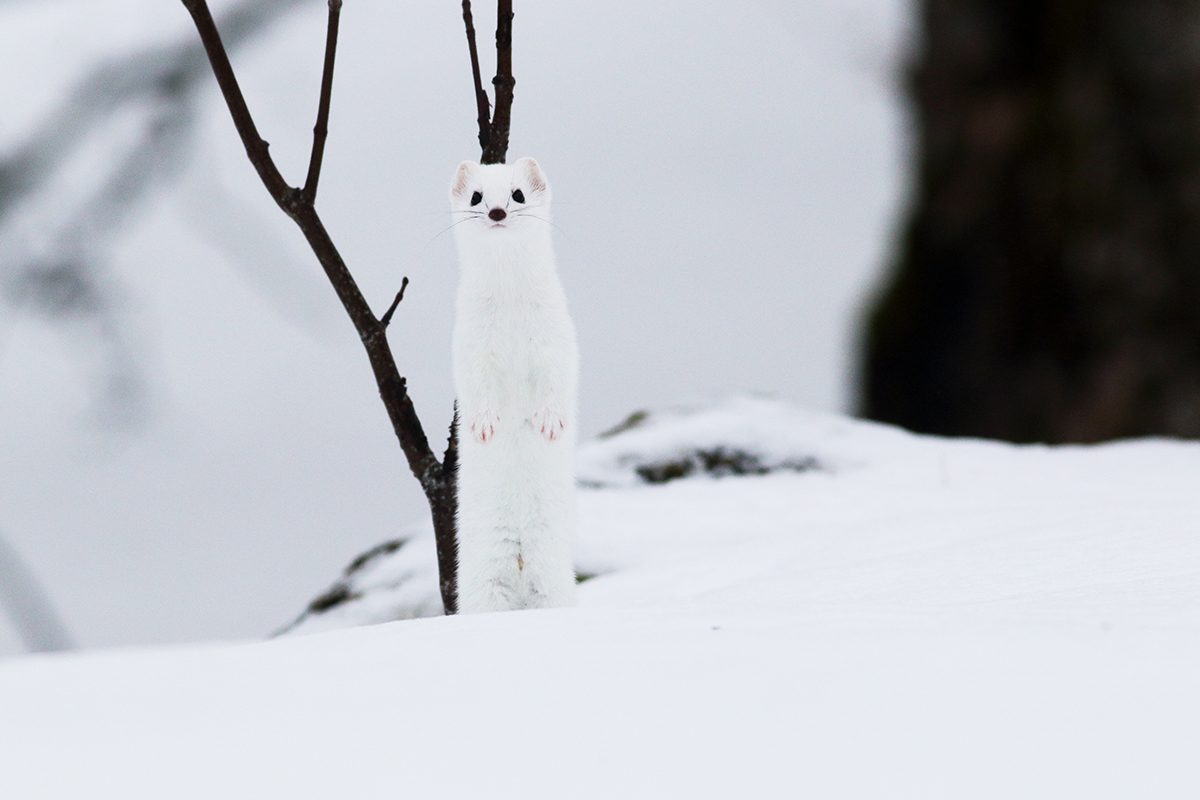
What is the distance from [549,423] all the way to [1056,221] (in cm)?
411

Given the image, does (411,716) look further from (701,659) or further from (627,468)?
(627,468)

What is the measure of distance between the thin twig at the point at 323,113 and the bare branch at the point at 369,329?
4 centimetres

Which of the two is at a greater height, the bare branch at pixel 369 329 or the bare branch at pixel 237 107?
the bare branch at pixel 237 107

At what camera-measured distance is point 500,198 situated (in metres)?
3.10

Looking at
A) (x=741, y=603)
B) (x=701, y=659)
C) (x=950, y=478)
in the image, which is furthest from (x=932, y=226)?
(x=701, y=659)

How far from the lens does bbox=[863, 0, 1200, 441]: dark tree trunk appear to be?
232 inches

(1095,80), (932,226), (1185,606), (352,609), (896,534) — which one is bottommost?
(352,609)

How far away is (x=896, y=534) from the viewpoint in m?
3.59

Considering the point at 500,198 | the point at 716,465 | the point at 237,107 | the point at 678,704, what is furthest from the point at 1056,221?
the point at 678,704

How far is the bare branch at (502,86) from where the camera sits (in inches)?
142

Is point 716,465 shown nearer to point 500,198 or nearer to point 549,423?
point 549,423

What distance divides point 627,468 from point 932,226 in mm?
2448

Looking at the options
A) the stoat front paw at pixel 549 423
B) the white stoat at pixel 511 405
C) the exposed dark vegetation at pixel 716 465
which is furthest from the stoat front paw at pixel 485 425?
the exposed dark vegetation at pixel 716 465

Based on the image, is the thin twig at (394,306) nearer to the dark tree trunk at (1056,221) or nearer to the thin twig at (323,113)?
the thin twig at (323,113)
